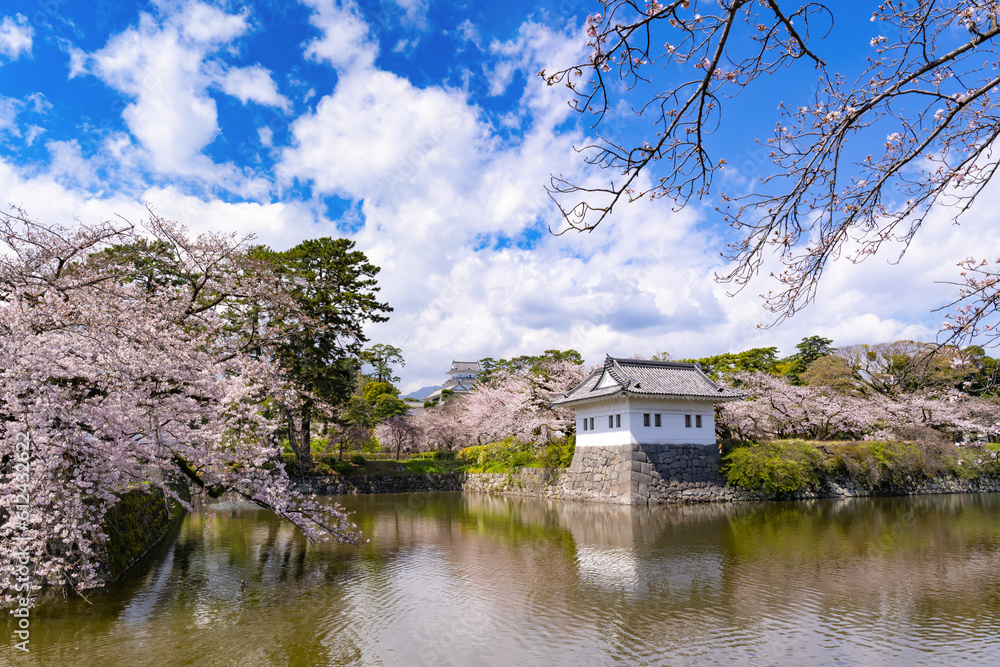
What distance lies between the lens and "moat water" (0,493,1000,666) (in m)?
5.27

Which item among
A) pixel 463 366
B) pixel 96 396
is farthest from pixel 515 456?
pixel 463 366

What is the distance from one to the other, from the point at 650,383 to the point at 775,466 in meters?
5.05

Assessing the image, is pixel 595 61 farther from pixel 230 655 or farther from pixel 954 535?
pixel 954 535

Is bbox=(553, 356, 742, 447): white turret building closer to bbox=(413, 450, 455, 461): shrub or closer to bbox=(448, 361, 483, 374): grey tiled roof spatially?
bbox=(413, 450, 455, 461): shrub

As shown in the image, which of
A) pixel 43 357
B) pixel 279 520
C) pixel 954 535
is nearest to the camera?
pixel 43 357

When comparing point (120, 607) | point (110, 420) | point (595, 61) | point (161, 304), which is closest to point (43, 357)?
point (110, 420)

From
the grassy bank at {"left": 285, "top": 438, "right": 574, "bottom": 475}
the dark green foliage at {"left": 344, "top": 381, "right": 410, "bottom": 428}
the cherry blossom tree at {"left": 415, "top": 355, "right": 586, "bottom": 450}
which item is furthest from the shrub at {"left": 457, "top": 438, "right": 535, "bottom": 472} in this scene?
the dark green foliage at {"left": 344, "top": 381, "right": 410, "bottom": 428}

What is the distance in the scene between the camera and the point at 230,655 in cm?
529

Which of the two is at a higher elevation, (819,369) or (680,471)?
(819,369)

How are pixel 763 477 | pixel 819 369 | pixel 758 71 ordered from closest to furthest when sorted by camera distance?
pixel 758 71 → pixel 763 477 → pixel 819 369

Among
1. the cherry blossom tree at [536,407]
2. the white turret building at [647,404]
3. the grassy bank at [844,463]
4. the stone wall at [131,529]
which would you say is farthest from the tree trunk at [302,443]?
the grassy bank at [844,463]

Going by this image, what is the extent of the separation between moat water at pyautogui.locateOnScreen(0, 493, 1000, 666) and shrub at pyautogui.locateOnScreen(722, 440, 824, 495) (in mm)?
6383

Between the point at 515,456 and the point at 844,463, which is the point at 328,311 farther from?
the point at 844,463

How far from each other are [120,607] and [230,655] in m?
2.63
